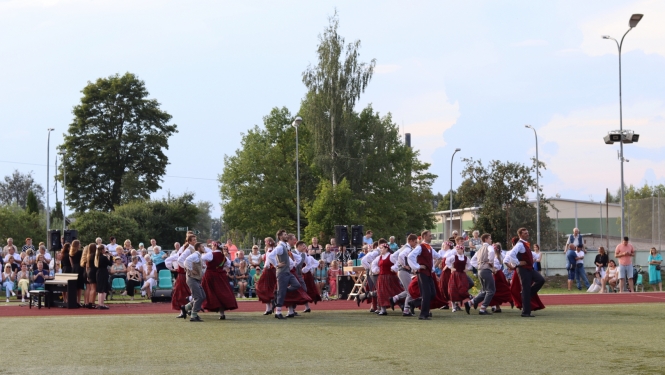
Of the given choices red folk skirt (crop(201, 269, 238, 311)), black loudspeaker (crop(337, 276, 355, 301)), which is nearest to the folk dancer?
red folk skirt (crop(201, 269, 238, 311))

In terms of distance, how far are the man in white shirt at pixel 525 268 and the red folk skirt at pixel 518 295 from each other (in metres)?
0.24

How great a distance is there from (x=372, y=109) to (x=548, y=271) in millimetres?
30202

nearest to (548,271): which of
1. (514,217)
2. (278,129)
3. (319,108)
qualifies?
(514,217)

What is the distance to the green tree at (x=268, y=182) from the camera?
6575 cm

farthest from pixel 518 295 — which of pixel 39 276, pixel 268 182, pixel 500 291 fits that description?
pixel 268 182

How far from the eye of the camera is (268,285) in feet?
65.5

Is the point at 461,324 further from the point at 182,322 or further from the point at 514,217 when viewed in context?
the point at 514,217

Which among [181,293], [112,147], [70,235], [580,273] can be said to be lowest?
[181,293]

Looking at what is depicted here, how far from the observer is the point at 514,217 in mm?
46125

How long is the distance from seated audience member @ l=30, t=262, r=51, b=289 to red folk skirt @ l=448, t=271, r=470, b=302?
12.5 metres

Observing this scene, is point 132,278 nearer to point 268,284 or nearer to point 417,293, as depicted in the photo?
point 268,284

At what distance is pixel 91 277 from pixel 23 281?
13.7 feet

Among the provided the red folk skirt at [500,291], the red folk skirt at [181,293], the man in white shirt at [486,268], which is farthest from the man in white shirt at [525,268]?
the red folk skirt at [181,293]

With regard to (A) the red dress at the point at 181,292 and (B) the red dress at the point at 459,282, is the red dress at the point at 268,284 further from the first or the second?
(B) the red dress at the point at 459,282
